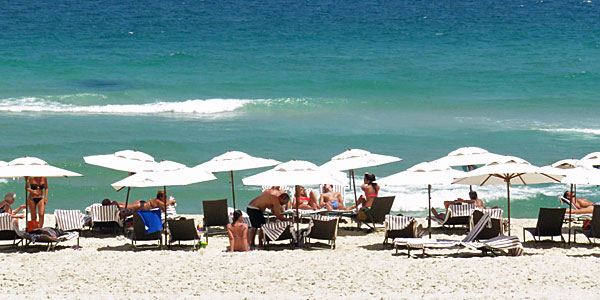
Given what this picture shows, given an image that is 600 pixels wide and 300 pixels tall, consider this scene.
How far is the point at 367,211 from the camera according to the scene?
13.6 meters

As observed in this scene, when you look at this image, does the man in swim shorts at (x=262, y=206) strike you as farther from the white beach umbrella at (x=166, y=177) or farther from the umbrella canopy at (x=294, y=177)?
the white beach umbrella at (x=166, y=177)

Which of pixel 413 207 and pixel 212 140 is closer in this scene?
pixel 413 207

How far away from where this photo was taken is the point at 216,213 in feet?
44.4

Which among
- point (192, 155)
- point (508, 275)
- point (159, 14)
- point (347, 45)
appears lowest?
point (508, 275)

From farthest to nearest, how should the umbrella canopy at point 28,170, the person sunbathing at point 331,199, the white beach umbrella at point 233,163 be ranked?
the person sunbathing at point 331,199 → the white beach umbrella at point 233,163 → the umbrella canopy at point 28,170

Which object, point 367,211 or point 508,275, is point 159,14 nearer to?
point 367,211

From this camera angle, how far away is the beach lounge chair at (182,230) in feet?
39.3

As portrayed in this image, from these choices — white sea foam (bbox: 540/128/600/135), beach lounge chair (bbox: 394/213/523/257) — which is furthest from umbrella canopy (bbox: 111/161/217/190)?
white sea foam (bbox: 540/128/600/135)

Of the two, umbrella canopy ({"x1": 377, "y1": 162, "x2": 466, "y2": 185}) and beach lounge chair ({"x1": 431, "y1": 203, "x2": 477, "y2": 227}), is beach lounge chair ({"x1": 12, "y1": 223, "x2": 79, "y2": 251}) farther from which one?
beach lounge chair ({"x1": 431, "y1": 203, "x2": 477, "y2": 227})

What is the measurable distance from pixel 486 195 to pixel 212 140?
32.6 feet

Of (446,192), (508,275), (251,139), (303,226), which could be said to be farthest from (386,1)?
(508,275)

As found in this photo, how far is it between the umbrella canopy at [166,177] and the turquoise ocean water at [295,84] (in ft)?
15.9

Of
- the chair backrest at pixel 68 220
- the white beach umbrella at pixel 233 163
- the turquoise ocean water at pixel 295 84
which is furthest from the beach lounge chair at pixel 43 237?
the turquoise ocean water at pixel 295 84

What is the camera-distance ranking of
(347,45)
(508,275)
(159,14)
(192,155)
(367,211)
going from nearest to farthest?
1. (508,275)
2. (367,211)
3. (192,155)
4. (347,45)
5. (159,14)
